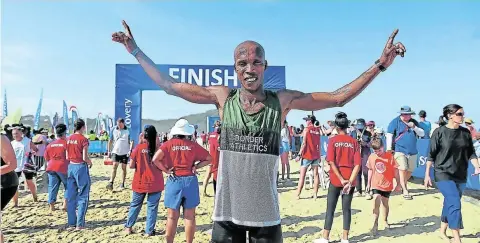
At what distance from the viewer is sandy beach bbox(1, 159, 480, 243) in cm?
613

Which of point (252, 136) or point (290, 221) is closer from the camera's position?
point (252, 136)

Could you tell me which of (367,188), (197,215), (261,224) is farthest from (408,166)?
(261,224)

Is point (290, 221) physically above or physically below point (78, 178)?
A: below

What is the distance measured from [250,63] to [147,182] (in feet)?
14.9

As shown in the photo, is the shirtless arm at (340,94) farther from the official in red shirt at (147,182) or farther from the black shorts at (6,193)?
the official in red shirt at (147,182)

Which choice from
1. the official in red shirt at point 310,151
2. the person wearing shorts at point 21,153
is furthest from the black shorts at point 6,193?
the official in red shirt at point 310,151

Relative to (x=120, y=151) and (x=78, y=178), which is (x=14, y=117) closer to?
(x=120, y=151)

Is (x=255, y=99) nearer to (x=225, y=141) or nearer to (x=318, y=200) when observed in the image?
(x=225, y=141)

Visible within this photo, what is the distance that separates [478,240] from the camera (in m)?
5.73

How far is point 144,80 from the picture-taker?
1294 cm

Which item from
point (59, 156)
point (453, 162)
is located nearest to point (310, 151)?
point (453, 162)

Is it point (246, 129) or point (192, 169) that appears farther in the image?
point (192, 169)

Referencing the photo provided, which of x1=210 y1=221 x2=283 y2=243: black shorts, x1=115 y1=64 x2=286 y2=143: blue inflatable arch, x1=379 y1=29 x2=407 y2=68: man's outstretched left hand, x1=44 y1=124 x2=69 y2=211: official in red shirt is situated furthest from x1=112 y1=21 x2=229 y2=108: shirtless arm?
x1=115 y1=64 x2=286 y2=143: blue inflatable arch

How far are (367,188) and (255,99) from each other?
7.44 metres
